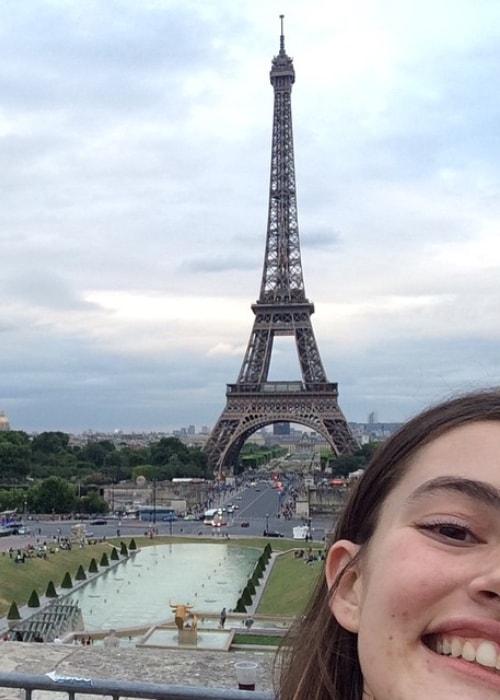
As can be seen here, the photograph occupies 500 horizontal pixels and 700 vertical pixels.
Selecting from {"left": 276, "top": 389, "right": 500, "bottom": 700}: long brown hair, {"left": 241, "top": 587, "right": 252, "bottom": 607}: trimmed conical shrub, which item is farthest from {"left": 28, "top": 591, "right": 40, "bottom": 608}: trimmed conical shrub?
{"left": 276, "top": 389, "right": 500, "bottom": 700}: long brown hair

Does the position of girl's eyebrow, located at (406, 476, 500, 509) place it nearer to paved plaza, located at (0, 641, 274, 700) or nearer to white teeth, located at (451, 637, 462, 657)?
white teeth, located at (451, 637, 462, 657)

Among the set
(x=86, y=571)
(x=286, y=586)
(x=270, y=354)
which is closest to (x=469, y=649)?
(x=286, y=586)

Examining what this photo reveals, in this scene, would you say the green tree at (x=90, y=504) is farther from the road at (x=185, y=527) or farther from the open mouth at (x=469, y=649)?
the open mouth at (x=469, y=649)

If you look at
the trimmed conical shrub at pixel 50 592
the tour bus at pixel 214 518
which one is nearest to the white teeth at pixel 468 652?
the trimmed conical shrub at pixel 50 592

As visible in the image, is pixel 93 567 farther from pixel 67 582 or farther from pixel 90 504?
pixel 90 504

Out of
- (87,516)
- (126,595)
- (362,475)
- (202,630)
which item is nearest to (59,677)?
(362,475)

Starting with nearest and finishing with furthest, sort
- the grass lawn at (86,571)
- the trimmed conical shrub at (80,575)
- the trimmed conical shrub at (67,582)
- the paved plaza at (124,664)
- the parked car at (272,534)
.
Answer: the paved plaza at (124,664), the grass lawn at (86,571), the trimmed conical shrub at (67,582), the trimmed conical shrub at (80,575), the parked car at (272,534)
